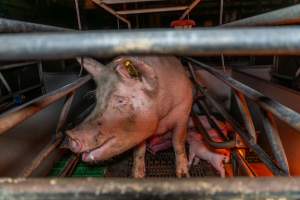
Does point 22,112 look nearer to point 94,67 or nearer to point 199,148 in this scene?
point 94,67

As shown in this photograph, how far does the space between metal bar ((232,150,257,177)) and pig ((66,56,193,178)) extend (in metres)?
0.35

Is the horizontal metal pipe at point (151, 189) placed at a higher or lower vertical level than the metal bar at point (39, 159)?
higher

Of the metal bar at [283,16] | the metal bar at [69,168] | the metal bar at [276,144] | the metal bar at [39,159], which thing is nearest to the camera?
the metal bar at [283,16]

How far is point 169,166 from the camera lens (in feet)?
7.73

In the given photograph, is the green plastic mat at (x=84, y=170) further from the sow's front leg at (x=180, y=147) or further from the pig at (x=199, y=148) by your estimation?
the sow's front leg at (x=180, y=147)

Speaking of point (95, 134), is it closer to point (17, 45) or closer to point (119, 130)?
point (119, 130)

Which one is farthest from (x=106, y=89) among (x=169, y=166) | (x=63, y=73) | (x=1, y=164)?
(x=63, y=73)

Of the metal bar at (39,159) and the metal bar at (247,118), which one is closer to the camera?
the metal bar at (39,159)

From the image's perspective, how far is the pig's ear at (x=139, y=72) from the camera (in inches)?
65.4

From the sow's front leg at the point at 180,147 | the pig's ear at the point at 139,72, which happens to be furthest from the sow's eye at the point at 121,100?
the sow's front leg at the point at 180,147

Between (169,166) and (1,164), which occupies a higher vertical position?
(1,164)

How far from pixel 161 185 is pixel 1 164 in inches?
51.7

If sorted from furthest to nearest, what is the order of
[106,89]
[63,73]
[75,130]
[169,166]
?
[63,73], [169,166], [106,89], [75,130]

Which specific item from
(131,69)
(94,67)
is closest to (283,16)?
(131,69)
